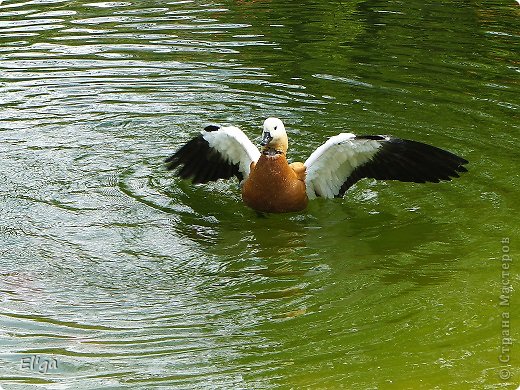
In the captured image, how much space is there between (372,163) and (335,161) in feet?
1.00

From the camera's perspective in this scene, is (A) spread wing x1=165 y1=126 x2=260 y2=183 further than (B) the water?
Yes

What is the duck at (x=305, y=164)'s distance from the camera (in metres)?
7.77

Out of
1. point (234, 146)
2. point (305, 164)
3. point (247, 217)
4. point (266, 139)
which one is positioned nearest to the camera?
point (266, 139)

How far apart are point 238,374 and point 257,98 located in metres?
5.30

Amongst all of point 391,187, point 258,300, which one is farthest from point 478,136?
point 258,300

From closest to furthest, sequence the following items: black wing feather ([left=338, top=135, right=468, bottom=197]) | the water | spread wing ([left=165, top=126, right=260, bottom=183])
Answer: the water < black wing feather ([left=338, top=135, right=468, bottom=197]) < spread wing ([left=165, top=126, right=260, bottom=183])

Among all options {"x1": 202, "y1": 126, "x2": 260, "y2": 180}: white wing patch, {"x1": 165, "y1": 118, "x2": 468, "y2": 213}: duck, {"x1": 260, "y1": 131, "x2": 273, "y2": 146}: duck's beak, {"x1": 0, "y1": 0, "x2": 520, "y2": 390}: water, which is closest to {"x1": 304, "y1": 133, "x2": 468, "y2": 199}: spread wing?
{"x1": 165, "y1": 118, "x2": 468, "y2": 213}: duck

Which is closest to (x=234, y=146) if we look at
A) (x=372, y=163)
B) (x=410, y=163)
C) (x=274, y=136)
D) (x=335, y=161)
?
(x=274, y=136)

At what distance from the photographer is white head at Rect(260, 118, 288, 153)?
7801mm

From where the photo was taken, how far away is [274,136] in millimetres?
7875

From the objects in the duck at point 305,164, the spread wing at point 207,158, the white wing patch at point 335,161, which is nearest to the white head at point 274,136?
the duck at point 305,164

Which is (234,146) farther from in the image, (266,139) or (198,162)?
(266,139)

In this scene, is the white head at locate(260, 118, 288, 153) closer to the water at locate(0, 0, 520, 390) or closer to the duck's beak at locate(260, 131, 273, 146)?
the duck's beak at locate(260, 131, 273, 146)

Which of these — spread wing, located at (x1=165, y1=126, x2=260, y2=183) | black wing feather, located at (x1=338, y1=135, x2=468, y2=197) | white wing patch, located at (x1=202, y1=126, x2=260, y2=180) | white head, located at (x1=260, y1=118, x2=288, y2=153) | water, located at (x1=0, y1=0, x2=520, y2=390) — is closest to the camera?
water, located at (x1=0, y1=0, x2=520, y2=390)
